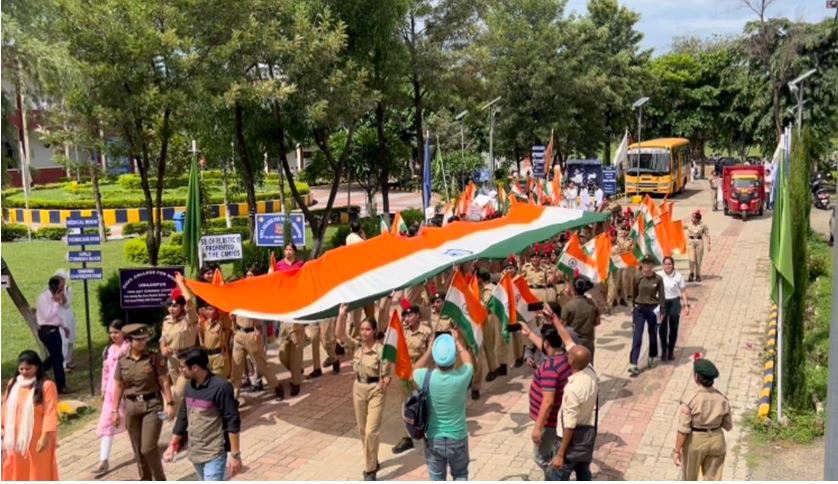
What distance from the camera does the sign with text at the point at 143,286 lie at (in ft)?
33.0

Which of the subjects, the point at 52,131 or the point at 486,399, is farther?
the point at 52,131

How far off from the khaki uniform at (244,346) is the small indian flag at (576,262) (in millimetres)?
4646

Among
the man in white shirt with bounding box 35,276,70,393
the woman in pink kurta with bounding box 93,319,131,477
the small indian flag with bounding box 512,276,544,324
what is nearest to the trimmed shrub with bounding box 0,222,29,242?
the man in white shirt with bounding box 35,276,70,393

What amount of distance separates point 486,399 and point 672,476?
2.77 metres

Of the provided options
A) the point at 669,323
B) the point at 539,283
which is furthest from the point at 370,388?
the point at 669,323

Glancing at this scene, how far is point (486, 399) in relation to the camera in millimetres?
10062

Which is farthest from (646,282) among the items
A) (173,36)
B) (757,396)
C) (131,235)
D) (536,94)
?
(536,94)

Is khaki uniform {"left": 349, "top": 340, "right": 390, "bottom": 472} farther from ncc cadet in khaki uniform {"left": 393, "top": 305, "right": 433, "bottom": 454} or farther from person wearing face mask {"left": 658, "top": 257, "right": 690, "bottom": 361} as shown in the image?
person wearing face mask {"left": 658, "top": 257, "right": 690, "bottom": 361}

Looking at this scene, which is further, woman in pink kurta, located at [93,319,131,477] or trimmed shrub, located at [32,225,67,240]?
trimmed shrub, located at [32,225,67,240]

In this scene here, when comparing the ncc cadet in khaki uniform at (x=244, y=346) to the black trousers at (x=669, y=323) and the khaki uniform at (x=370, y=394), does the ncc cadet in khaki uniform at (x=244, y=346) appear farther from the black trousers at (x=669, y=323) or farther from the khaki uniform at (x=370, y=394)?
the black trousers at (x=669, y=323)

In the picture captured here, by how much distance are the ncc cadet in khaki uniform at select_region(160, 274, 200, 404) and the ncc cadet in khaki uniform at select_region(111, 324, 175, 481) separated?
1.19 meters

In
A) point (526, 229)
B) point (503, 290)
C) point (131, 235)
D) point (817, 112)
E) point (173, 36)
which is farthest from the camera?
point (817, 112)

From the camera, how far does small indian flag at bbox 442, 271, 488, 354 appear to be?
9.02 m

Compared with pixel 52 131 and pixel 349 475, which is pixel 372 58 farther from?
pixel 349 475
